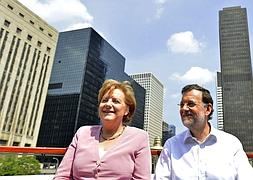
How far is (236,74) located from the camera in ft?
305

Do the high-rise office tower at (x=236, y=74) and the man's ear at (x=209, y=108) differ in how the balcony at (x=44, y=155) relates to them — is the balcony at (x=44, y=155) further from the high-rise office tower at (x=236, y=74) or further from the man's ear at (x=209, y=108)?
the high-rise office tower at (x=236, y=74)

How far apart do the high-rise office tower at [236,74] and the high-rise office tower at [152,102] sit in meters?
42.4

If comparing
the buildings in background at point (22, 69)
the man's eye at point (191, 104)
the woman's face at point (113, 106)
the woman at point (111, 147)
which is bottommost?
the woman at point (111, 147)

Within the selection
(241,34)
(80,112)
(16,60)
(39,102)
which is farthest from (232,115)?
(16,60)

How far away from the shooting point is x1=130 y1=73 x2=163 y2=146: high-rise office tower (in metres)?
124

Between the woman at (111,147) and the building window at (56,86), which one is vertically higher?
the building window at (56,86)

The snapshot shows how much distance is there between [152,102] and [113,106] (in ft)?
427

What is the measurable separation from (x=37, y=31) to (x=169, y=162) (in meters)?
52.7

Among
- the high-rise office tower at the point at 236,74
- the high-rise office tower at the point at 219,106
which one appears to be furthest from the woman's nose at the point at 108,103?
the high-rise office tower at the point at 219,106

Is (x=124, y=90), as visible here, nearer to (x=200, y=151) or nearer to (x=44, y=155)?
(x=200, y=151)

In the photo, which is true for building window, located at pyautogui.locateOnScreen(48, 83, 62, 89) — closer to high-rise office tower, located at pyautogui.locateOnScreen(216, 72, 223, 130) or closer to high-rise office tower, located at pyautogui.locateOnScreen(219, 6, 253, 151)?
high-rise office tower, located at pyautogui.locateOnScreen(219, 6, 253, 151)

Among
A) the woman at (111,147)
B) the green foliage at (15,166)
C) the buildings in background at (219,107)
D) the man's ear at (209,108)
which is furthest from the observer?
the buildings in background at (219,107)

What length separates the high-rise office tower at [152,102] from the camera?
4897 inches

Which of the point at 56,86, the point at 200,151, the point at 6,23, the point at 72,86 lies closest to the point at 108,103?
the point at 200,151
